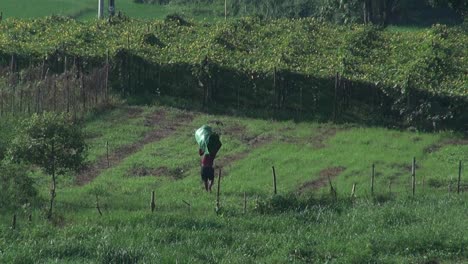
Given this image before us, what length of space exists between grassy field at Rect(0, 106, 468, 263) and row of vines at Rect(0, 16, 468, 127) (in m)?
1.50

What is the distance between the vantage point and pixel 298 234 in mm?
19125

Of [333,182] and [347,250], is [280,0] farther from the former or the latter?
[347,250]

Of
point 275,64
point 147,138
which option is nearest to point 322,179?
point 147,138

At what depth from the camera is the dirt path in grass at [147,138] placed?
2620 cm

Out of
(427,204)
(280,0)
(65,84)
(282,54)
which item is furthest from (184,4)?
(427,204)

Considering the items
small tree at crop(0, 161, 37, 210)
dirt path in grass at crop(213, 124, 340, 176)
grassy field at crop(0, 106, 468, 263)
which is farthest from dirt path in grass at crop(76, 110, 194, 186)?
small tree at crop(0, 161, 37, 210)

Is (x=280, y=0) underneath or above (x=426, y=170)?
above

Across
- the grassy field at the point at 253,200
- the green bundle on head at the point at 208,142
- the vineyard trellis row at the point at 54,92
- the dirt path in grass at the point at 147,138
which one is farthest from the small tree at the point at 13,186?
the vineyard trellis row at the point at 54,92

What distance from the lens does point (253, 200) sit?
72.4ft

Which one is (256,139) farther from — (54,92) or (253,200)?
(253,200)

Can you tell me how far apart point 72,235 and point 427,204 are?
7.36 m

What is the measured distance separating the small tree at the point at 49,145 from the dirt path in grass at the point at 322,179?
551 cm

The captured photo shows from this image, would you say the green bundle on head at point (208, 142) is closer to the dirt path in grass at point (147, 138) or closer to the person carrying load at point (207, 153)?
→ the person carrying load at point (207, 153)

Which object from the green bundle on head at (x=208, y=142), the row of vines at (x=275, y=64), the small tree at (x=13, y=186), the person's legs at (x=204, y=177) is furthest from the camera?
the row of vines at (x=275, y=64)
